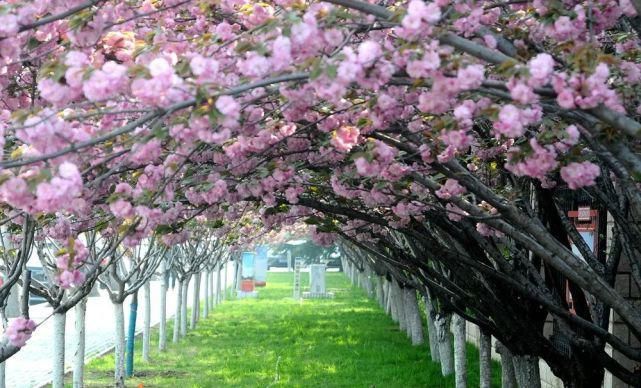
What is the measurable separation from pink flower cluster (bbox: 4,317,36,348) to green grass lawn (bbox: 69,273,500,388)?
792 centimetres

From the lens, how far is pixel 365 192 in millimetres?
6012

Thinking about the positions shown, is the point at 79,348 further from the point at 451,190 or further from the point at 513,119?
the point at 513,119

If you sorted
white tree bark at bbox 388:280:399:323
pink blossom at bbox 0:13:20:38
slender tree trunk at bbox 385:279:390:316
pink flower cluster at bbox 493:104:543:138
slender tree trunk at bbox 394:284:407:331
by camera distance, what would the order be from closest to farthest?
pink flower cluster at bbox 493:104:543:138
pink blossom at bbox 0:13:20:38
slender tree trunk at bbox 394:284:407:331
white tree bark at bbox 388:280:399:323
slender tree trunk at bbox 385:279:390:316

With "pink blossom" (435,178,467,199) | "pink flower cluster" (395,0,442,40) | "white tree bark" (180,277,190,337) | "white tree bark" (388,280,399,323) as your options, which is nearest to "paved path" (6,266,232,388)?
"white tree bark" (180,277,190,337)

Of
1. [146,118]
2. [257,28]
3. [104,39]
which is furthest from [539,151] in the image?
[104,39]

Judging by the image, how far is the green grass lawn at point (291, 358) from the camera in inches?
538

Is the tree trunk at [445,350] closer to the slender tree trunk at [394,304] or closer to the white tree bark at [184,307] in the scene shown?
the white tree bark at [184,307]

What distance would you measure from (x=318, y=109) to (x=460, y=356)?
7.61 m

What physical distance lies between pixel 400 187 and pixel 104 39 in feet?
7.02

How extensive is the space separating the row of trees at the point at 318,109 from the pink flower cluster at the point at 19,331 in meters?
0.01

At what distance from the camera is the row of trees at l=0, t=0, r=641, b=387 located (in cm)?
319

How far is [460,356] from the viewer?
11.6 m

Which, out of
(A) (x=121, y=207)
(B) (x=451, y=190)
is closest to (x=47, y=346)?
(B) (x=451, y=190)

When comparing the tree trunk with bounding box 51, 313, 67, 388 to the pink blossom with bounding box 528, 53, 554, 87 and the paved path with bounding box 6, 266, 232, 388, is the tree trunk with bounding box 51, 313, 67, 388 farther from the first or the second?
the pink blossom with bounding box 528, 53, 554, 87
